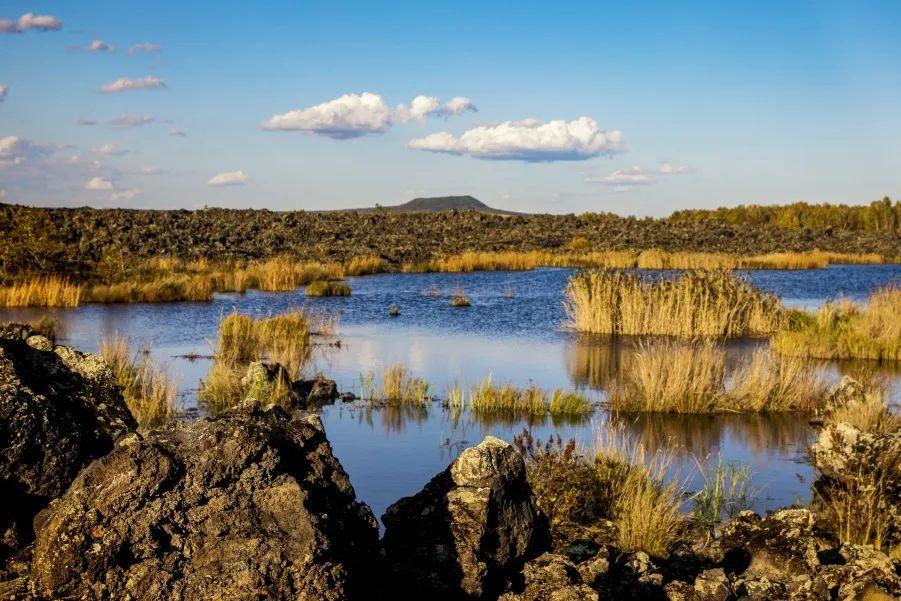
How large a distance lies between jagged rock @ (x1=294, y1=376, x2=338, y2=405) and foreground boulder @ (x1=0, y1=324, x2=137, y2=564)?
345 inches

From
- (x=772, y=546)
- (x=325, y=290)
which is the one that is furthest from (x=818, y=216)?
(x=772, y=546)

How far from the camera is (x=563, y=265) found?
52125mm

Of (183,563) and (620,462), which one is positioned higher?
(183,563)

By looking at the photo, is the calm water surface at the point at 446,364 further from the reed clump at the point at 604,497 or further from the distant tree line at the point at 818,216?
the distant tree line at the point at 818,216

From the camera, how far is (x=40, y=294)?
28.2m

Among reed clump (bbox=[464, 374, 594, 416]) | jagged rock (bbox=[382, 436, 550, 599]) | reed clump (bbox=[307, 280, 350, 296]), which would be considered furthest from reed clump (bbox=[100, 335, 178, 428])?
reed clump (bbox=[307, 280, 350, 296])

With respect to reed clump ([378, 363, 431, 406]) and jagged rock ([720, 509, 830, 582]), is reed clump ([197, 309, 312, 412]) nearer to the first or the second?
reed clump ([378, 363, 431, 406])

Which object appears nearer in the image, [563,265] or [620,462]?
[620,462]

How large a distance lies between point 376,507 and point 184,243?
44.9m

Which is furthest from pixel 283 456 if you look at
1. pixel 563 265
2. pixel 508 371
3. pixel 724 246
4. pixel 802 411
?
pixel 724 246

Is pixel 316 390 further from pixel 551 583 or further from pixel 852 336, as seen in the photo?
pixel 852 336

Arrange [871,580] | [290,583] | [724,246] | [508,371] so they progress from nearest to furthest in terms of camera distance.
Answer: [290,583]
[871,580]
[508,371]
[724,246]

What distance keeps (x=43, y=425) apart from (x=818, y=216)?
12183 centimetres

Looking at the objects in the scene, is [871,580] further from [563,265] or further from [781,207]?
[781,207]
